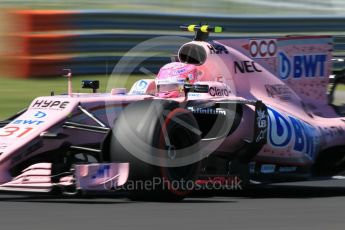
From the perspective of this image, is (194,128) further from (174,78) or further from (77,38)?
(77,38)

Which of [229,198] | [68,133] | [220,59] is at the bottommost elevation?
[229,198]

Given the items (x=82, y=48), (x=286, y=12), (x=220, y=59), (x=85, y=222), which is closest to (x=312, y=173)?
(x=220, y=59)

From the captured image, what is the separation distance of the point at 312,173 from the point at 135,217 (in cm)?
310

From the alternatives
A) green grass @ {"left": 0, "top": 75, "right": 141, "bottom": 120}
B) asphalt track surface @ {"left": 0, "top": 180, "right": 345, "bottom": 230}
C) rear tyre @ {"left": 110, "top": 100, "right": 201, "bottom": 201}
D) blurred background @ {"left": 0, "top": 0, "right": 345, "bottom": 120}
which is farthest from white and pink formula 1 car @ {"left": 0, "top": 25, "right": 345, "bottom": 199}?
blurred background @ {"left": 0, "top": 0, "right": 345, "bottom": 120}

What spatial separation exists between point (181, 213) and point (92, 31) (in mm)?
9870

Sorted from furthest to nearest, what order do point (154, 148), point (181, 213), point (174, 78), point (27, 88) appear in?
point (27, 88)
point (174, 78)
point (154, 148)
point (181, 213)

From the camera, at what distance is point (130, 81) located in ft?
58.2

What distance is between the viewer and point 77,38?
16.5 m

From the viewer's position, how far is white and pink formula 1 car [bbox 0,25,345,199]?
26.1 ft

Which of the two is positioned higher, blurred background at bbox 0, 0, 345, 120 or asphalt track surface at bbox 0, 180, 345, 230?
blurred background at bbox 0, 0, 345, 120

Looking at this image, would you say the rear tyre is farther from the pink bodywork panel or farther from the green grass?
the green grass

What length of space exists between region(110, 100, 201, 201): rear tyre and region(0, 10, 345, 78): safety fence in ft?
26.0

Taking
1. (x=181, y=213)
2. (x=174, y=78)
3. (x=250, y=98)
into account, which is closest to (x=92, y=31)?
(x=174, y=78)

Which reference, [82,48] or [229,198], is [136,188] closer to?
[229,198]
